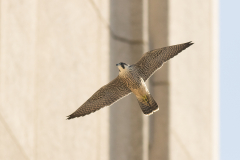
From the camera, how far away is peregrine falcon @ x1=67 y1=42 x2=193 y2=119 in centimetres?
182

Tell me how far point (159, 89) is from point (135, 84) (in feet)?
6.08

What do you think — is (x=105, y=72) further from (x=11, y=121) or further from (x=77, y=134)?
(x=11, y=121)

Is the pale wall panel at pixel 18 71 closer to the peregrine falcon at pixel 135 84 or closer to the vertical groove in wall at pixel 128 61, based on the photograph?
the peregrine falcon at pixel 135 84

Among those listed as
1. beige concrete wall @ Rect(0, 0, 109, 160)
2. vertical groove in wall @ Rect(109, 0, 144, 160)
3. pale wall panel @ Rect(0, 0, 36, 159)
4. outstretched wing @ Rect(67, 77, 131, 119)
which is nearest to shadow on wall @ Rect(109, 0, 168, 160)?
vertical groove in wall @ Rect(109, 0, 144, 160)

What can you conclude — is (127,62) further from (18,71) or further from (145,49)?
(18,71)

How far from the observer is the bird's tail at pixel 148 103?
1.91 m

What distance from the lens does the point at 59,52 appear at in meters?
2.80

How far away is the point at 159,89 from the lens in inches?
144
